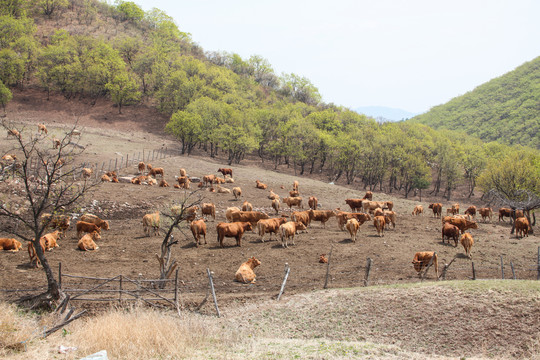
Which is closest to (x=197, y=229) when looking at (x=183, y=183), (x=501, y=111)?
(x=183, y=183)

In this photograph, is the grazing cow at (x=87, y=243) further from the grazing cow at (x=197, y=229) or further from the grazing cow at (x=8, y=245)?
the grazing cow at (x=197, y=229)

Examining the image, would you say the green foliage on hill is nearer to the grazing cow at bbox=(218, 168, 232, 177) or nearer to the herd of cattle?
the grazing cow at bbox=(218, 168, 232, 177)

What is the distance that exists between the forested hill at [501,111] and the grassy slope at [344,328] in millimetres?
82522

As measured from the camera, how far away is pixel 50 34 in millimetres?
77938

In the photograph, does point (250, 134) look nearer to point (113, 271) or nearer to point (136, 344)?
point (113, 271)

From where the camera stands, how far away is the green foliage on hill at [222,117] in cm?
5903

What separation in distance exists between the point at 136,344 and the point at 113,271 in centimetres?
675

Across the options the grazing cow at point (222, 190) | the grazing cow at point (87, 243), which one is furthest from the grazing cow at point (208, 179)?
the grazing cow at point (87, 243)

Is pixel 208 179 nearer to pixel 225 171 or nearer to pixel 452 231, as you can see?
pixel 225 171

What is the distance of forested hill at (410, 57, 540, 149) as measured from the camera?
87.9 metres

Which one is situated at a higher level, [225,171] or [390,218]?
[225,171]

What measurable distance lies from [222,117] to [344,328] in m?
50.6

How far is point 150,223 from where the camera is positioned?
69.2 feet

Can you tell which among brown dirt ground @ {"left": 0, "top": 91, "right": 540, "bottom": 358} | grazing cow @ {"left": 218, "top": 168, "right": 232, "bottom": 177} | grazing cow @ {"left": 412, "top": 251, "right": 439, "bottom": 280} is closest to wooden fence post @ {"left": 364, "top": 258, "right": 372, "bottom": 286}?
brown dirt ground @ {"left": 0, "top": 91, "right": 540, "bottom": 358}
